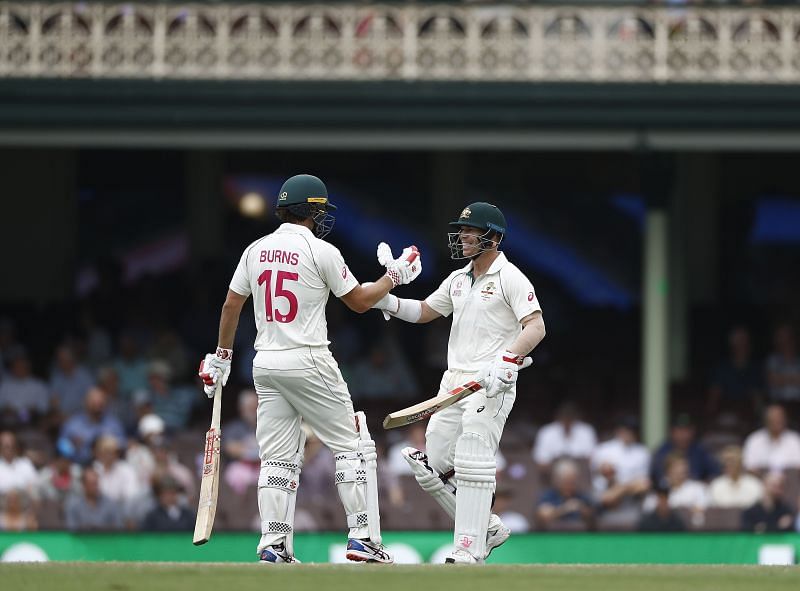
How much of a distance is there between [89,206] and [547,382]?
6.21 m

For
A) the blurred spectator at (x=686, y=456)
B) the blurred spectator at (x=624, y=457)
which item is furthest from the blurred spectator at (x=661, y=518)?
the blurred spectator at (x=624, y=457)

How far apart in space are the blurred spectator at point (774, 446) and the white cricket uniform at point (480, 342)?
7166 mm

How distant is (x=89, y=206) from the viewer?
74.7 ft

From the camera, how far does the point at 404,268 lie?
1095cm

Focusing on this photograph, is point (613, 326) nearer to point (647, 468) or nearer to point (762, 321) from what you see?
point (762, 321)

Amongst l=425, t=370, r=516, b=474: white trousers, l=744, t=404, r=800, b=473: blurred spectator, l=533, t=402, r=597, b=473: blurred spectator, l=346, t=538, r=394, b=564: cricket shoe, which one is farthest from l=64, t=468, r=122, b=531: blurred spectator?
l=346, t=538, r=394, b=564: cricket shoe

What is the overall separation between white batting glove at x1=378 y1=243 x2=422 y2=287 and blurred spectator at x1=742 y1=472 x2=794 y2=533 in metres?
6.39

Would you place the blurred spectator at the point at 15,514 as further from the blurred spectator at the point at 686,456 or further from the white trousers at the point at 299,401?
the white trousers at the point at 299,401

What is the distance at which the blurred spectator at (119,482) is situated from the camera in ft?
55.1

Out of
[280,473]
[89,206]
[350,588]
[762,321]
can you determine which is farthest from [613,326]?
[350,588]

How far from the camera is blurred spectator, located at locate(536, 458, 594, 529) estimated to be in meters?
16.8

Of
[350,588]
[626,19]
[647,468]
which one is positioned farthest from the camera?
[626,19]

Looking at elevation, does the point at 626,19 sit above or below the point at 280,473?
above

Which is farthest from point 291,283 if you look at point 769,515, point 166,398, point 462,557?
point 166,398
